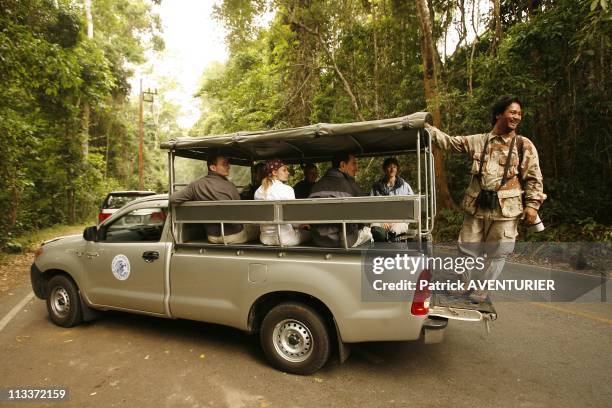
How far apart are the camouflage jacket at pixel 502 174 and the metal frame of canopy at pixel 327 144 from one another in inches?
14.4

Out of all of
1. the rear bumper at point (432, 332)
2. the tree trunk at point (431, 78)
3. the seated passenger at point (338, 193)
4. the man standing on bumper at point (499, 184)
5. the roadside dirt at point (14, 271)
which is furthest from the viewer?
the tree trunk at point (431, 78)

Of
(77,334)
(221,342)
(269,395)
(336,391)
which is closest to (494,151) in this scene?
(336,391)

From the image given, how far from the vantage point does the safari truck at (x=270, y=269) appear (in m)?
3.13

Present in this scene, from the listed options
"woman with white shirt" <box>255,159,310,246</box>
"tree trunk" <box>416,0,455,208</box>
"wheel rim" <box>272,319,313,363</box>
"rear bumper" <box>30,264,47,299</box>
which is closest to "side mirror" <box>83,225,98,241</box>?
"rear bumper" <box>30,264,47,299</box>

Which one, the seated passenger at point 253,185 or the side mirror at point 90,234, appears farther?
the seated passenger at point 253,185

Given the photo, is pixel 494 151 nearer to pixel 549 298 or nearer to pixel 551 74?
pixel 549 298

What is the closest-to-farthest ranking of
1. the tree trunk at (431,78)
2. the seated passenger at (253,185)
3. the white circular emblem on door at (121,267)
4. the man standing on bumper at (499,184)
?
the man standing on bumper at (499,184), the white circular emblem on door at (121,267), the seated passenger at (253,185), the tree trunk at (431,78)

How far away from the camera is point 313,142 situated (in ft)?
13.9

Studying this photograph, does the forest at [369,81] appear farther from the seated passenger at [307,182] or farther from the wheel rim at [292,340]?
the wheel rim at [292,340]

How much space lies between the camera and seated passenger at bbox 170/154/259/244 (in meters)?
3.83

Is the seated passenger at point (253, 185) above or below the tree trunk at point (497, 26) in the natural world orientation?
below

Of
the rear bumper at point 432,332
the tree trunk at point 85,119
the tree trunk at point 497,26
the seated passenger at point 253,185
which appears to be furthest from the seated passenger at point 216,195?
the tree trunk at point 85,119

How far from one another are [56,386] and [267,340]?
1.85 metres

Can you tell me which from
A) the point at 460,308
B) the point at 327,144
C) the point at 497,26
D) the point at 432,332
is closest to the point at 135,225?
the point at 327,144
